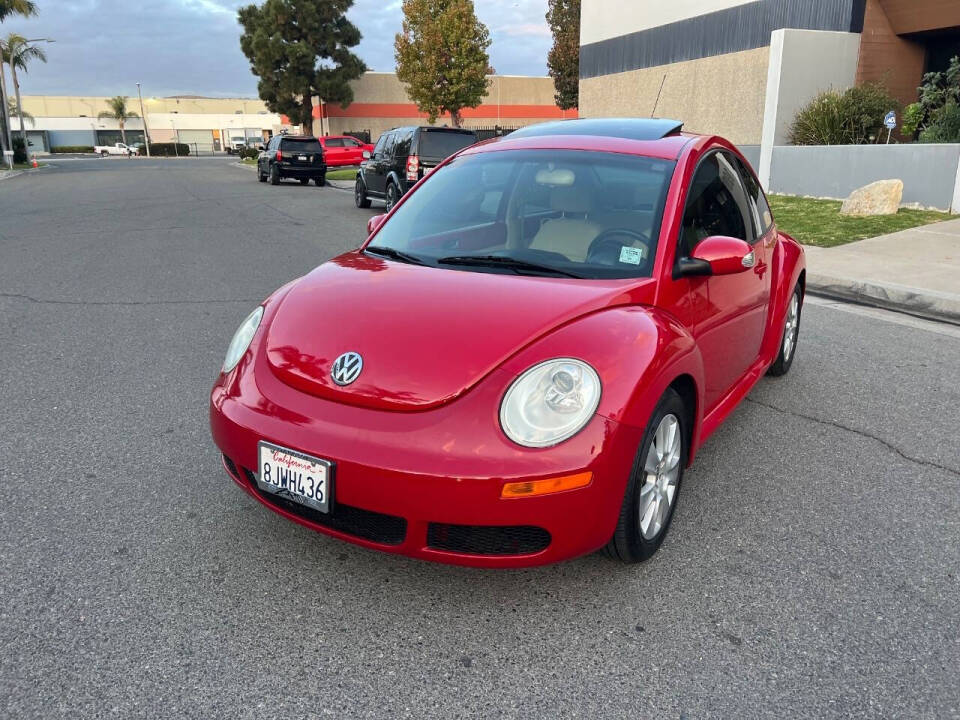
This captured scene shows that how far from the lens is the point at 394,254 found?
11.6 feet

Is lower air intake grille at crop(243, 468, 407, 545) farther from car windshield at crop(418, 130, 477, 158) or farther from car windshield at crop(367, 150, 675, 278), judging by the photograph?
car windshield at crop(418, 130, 477, 158)

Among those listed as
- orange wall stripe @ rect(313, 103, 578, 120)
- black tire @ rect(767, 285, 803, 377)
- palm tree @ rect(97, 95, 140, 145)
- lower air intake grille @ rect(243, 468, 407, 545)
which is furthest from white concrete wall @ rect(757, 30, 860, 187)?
palm tree @ rect(97, 95, 140, 145)

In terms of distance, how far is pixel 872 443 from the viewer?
4016 millimetres

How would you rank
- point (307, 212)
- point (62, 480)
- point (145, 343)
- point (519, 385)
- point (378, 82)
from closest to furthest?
point (519, 385) → point (62, 480) → point (145, 343) → point (307, 212) → point (378, 82)

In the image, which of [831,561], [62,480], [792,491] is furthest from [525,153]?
[62,480]

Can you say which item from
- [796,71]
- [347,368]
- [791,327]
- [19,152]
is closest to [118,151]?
[19,152]

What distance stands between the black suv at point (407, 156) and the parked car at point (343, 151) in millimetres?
19422

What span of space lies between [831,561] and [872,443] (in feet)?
4.64

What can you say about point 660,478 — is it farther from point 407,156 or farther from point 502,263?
point 407,156

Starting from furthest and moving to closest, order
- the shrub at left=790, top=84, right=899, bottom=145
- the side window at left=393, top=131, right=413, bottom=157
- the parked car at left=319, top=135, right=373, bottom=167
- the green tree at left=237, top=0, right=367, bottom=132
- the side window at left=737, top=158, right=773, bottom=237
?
1. the green tree at left=237, top=0, right=367, bottom=132
2. the parked car at left=319, top=135, right=373, bottom=167
3. the shrub at left=790, top=84, right=899, bottom=145
4. the side window at left=393, top=131, right=413, bottom=157
5. the side window at left=737, top=158, right=773, bottom=237

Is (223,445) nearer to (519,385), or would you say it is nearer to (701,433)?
(519,385)

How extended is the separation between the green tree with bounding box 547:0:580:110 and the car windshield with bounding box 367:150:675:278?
1804 inches

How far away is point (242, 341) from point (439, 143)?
13.0 m

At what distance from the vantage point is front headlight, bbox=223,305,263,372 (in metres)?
Answer: 2.96
